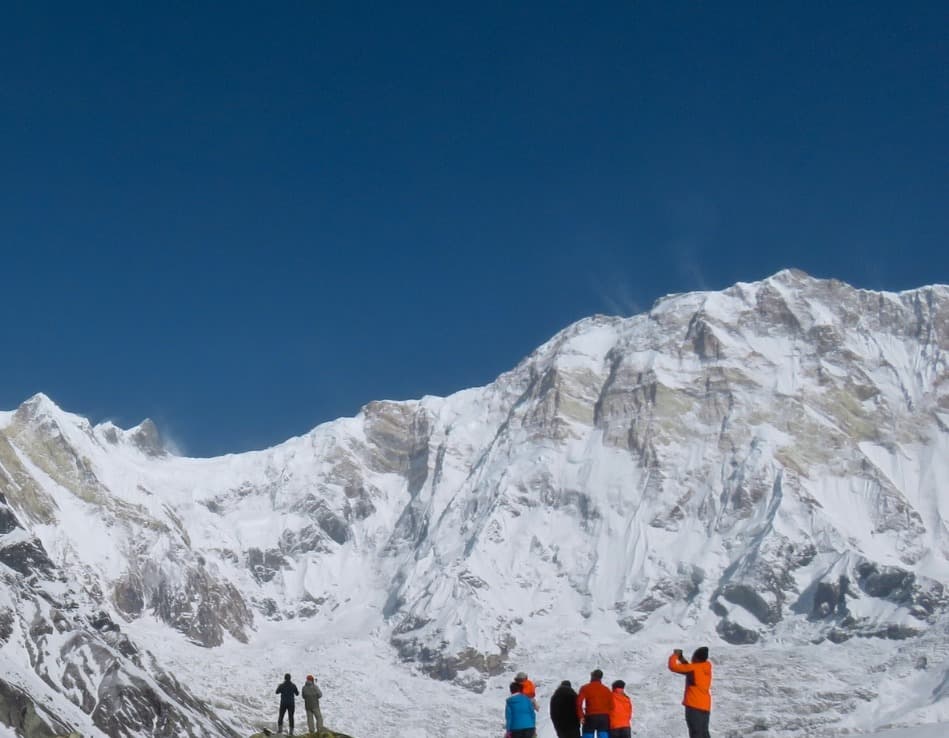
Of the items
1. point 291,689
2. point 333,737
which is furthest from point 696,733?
point 291,689

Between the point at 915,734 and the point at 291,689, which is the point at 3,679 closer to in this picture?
the point at 291,689

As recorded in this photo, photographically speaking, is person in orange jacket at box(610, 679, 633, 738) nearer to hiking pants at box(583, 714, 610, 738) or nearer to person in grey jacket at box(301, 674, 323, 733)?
hiking pants at box(583, 714, 610, 738)

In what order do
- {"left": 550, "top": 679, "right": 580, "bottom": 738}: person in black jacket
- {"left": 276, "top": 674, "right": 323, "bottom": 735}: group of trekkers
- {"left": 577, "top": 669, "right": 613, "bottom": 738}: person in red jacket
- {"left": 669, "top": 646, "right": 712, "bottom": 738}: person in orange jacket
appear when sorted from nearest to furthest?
1. {"left": 669, "top": 646, "right": 712, "bottom": 738}: person in orange jacket
2. {"left": 577, "top": 669, "right": 613, "bottom": 738}: person in red jacket
3. {"left": 550, "top": 679, "right": 580, "bottom": 738}: person in black jacket
4. {"left": 276, "top": 674, "right": 323, "bottom": 735}: group of trekkers

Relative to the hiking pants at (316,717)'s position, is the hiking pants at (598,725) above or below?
below

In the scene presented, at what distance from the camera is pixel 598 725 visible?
145 ft

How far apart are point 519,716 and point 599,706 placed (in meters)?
2.64

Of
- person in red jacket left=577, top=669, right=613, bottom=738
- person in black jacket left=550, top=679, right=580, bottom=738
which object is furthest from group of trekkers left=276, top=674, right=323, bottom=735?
person in red jacket left=577, top=669, right=613, bottom=738

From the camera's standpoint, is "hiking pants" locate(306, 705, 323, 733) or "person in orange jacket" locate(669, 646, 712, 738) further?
"hiking pants" locate(306, 705, 323, 733)

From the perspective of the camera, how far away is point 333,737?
64.9 metres

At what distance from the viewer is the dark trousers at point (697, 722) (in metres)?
42.2

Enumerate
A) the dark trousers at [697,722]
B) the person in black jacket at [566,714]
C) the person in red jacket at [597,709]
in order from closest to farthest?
the dark trousers at [697,722], the person in red jacket at [597,709], the person in black jacket at [566,714]

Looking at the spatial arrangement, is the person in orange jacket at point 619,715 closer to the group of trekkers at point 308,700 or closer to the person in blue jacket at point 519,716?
the person in blue jacket at point 519,716

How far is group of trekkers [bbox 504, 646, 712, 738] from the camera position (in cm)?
4269

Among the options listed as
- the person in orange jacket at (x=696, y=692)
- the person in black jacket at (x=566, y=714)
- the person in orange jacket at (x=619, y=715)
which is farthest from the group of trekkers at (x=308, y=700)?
the person in orange jacket at (x=696, y=692)
